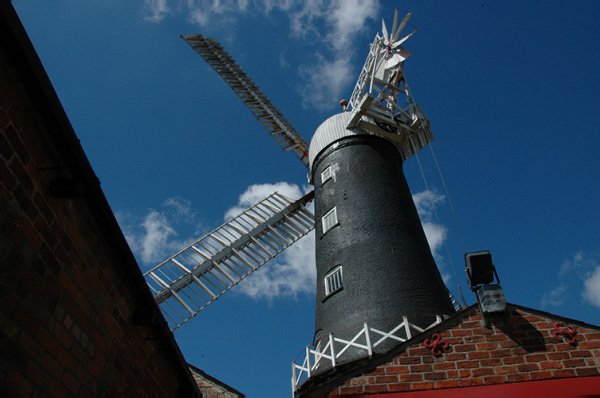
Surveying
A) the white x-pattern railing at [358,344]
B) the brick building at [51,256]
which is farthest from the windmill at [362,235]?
the brick building at [51,256]

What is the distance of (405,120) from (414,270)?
5603 millimetres

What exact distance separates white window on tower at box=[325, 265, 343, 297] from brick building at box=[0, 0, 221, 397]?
21.9ft

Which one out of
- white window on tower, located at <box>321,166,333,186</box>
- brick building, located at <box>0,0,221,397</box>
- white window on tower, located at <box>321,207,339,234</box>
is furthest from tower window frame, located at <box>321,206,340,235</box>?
brick building, located at <box>0,0,221,397</box>

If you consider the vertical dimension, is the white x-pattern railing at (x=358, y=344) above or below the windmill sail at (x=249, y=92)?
below

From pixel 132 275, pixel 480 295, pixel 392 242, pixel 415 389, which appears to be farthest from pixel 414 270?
pixel 132 275

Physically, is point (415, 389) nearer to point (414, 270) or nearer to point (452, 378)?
point (452, 378)

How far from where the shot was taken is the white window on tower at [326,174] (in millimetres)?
13513

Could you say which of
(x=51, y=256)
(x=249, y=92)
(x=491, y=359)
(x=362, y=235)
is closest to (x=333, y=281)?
(x=362, y=235)

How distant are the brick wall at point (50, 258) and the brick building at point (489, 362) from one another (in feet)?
9.98

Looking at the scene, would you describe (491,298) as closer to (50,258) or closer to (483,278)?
(483,278)

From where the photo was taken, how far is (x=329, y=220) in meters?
12.5

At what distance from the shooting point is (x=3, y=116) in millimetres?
2891

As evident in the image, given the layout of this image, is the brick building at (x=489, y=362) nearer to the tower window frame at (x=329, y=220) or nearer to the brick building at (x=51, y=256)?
the brick building at (x=51, y=256)

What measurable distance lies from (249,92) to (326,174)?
11.1 m
